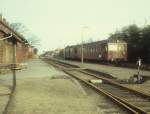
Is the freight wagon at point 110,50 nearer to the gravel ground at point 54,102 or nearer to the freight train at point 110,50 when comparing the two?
the freight train at point 110,50

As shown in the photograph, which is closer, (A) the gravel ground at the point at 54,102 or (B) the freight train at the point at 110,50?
(A) the gravel ground at the point at 54,102

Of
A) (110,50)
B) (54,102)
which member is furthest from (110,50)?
(54,102)

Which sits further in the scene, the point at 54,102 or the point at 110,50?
the point at 110,50

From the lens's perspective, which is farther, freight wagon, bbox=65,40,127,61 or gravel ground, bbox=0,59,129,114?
freight wagon, bbox=65,40,127,61

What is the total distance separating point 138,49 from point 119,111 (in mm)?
43050

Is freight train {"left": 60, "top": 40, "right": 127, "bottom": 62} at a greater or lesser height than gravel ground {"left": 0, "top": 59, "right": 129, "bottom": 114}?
greater

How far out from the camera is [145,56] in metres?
52.8

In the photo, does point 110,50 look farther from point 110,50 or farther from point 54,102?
point 54,102

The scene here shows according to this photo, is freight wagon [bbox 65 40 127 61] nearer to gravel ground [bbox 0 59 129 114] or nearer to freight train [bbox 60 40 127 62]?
freight train [bbox 60 40 127 62]

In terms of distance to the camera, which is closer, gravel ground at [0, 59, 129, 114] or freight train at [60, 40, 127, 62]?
gravel ground at [0, 59, 129, 114]

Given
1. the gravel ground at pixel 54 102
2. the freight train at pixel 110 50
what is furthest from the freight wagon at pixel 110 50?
the gravel ground at pixel 54 102

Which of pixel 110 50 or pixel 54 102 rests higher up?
pixel 110 50

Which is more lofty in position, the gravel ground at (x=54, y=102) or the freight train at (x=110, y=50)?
the freight train at (x=110, y=50)

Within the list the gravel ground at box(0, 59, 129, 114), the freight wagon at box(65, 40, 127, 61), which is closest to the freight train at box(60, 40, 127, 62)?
the freight wagon at box(65, 40, 127, 61)
